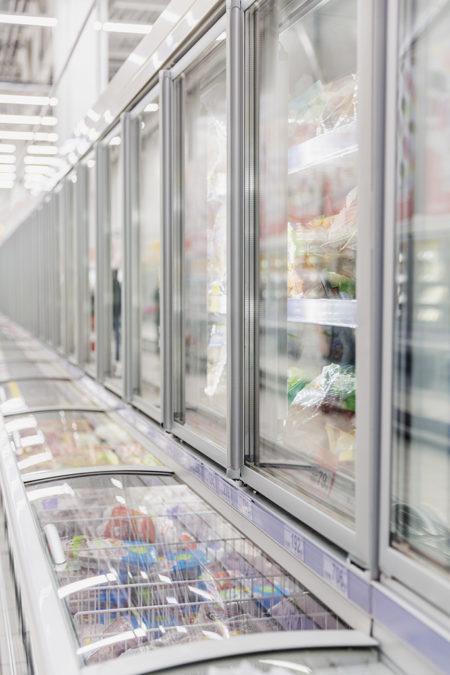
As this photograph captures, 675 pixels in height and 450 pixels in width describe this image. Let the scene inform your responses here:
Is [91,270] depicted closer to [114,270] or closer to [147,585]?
[114,270]

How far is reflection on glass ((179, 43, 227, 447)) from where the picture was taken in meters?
2.79

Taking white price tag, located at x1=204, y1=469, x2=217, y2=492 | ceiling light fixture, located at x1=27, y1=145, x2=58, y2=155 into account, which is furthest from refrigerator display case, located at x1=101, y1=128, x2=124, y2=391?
ceiling light fixture, located at x1=27, y1=145, x2=58, y2=155

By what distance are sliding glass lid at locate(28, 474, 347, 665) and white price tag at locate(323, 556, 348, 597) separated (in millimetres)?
89

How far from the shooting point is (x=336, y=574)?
159cm

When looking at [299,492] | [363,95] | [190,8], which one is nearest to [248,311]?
[299,492]

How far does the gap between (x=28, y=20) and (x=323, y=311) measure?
21.0 feet

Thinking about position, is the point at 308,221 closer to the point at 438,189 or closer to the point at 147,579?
the point at 438,189

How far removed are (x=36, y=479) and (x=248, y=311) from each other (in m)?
1.03

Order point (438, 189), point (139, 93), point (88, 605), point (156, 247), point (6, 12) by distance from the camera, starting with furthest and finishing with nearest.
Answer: point (6, 12) < point (156, 247) < point (139, 93) < point (88, 605) < point (438, 189)

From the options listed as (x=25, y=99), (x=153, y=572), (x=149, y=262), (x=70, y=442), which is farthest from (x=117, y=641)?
A: (x=25, y=99)

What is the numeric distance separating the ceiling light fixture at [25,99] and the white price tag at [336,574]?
7656 millimetres

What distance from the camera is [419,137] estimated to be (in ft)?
4.48

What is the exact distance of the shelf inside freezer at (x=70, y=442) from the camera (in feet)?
10.1

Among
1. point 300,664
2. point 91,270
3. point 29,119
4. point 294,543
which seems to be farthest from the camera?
point 29,119
